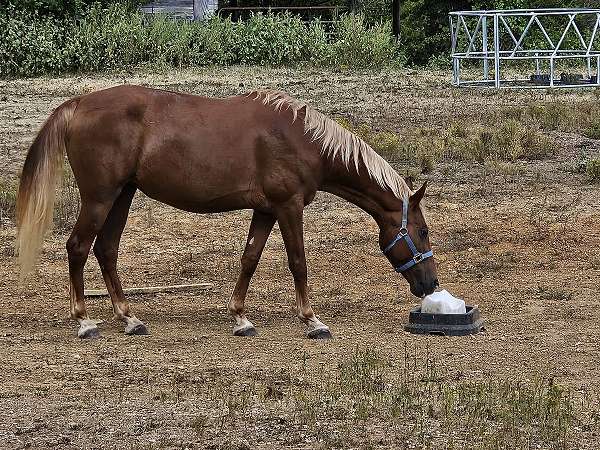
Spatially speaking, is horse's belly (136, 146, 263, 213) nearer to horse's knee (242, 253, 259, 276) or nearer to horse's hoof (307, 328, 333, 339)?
horse's knee (242, 253, 259, 276)

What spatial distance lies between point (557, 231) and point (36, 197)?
536cm

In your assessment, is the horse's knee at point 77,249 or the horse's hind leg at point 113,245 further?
the horse's hind leg at point 113,245

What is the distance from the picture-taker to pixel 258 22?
2941 cm

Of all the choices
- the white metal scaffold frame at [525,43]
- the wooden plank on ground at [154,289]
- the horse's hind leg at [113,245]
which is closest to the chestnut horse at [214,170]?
the horse's hind leg at [113,245]

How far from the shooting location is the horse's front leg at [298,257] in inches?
322

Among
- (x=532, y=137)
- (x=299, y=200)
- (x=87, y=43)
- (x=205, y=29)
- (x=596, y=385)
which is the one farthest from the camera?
(x=205, y=29)

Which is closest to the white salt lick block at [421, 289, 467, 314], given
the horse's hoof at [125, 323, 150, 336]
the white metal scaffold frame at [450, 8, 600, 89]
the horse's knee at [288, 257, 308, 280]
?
the horse's knee at [288, 257, 308, 280]

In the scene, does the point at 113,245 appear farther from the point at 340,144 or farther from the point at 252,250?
A: the point at 340,144

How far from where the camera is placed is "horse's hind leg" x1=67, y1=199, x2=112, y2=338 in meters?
8.13

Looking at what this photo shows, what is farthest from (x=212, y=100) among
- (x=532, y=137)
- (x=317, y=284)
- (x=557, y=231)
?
(x=532, y=137)

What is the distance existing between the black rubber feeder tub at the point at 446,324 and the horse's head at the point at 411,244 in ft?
0.60

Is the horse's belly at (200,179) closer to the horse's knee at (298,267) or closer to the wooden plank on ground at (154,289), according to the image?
the horse's knee at (298,267)

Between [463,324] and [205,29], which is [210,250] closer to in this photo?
[463,324]

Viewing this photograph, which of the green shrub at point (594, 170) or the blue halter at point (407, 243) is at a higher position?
the blue halter at point (407, 243)
